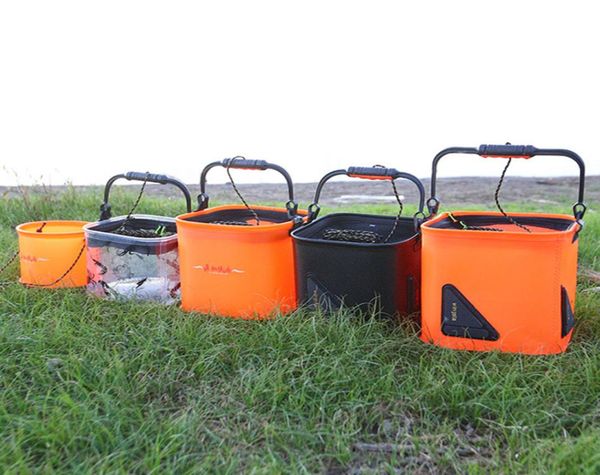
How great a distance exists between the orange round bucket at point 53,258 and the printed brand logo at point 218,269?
2.65ft

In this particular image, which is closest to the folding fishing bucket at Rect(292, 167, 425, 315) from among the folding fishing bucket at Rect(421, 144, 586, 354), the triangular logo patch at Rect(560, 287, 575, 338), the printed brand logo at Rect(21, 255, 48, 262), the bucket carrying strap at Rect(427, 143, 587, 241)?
the folding fishing bucket at Rect(421, 144, 586, 354)

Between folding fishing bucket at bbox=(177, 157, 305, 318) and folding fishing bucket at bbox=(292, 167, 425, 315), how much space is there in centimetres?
12

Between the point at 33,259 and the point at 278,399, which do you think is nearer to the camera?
the point at 278,399

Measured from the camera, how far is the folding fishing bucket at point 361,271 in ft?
8.05

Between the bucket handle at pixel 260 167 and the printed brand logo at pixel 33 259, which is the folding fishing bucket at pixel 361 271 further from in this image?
the printed brand logo at pixel 33 259

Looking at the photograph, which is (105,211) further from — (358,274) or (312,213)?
(358,274)

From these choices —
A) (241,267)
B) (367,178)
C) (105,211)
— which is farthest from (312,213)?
(105,211)

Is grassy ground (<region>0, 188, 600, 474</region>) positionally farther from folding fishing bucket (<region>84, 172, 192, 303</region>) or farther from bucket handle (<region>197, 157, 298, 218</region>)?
bucket handle (<region>197, 157, 298, 218</region>)

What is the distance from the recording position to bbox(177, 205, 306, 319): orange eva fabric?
2688 mm

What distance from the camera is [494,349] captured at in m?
2.37

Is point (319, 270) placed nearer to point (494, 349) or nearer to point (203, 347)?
point (203, 347)

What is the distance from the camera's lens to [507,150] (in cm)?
247

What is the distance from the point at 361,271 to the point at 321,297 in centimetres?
21

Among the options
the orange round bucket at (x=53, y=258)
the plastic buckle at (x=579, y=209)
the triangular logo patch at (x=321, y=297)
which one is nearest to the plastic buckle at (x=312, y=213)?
the triangular logo patch at (x=321, y=297)
